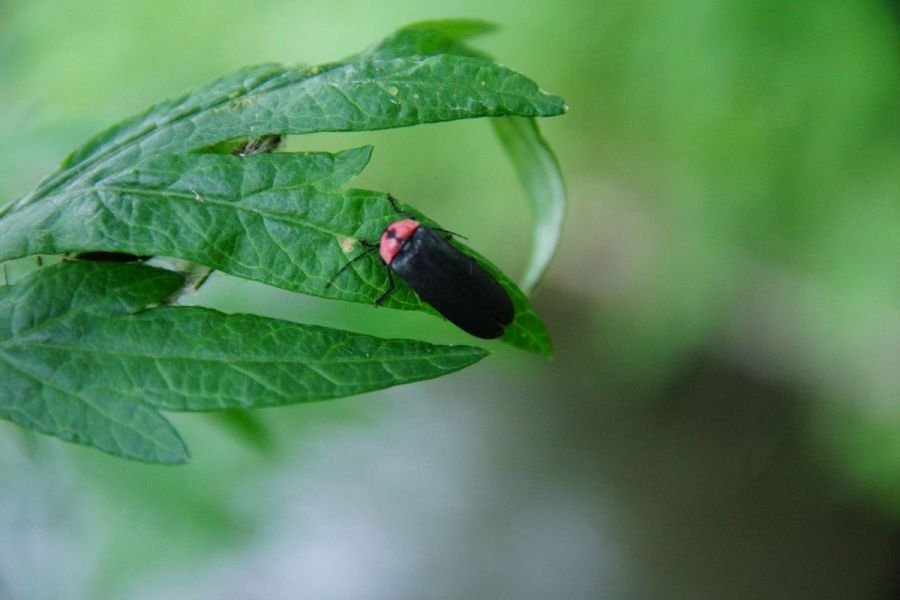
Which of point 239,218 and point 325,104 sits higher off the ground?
point 325,104

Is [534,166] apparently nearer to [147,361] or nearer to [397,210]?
[397,210]

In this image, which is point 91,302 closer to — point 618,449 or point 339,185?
point 339,185

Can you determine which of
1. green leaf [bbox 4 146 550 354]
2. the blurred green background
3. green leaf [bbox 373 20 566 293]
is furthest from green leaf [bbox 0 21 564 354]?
the blurred green background

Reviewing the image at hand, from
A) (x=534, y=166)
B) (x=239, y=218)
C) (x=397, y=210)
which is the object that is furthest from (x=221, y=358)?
(x=534, y=166)

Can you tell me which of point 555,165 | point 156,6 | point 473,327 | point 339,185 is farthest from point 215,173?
point 156,6

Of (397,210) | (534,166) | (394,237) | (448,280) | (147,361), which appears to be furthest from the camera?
(534,166)

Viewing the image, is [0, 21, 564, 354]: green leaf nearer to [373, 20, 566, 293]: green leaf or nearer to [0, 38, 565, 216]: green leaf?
[0, 38, 565, 216]: green leaf

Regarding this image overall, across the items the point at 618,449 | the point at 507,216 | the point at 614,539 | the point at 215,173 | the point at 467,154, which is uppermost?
the point at 215,173
